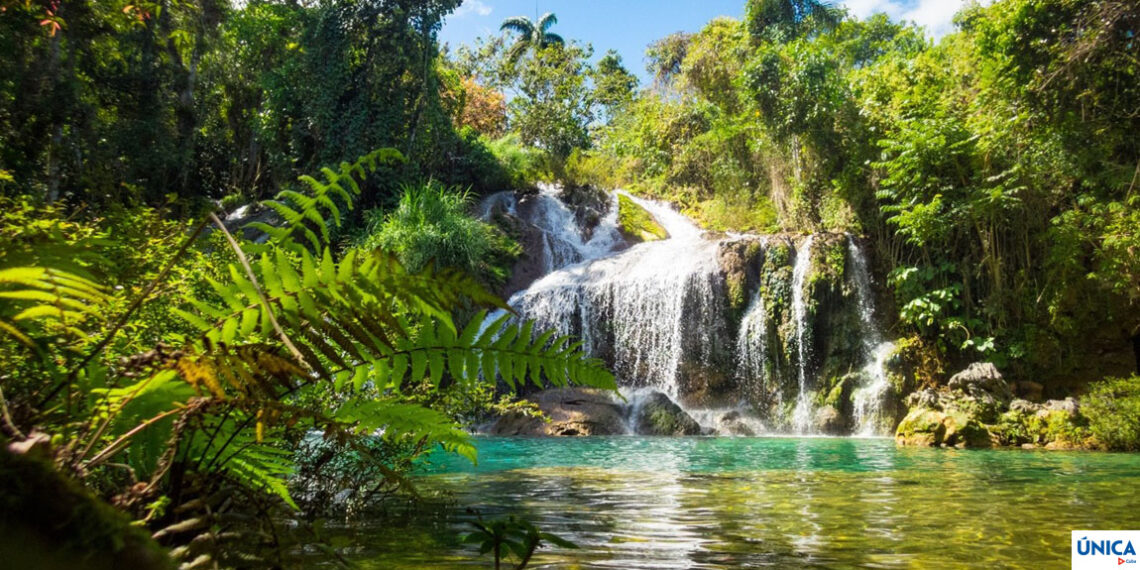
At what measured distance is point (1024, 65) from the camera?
36.7ft

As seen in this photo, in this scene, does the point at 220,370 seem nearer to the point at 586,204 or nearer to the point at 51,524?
the point at 51,524

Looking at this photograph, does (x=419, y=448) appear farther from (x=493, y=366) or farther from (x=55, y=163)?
(x=55, y=163)

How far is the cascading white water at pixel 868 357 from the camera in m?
11.7

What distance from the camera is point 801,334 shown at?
12766 millimetres

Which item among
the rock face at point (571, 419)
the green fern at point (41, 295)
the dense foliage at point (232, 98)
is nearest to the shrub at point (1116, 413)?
the rock face at point (571, 419)

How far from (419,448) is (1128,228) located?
38.4 ft

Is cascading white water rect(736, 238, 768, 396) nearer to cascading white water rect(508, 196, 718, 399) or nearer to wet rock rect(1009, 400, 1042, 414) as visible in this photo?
cascading white water rect(508, 196, 718, 399)

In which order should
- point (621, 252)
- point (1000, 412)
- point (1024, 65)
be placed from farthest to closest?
1. point (621, 252)
2. point (1024, 65)
3. point (1000, 412)

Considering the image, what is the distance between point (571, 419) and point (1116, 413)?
7438 millimetres

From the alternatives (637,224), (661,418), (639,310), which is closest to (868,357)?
(661,418)

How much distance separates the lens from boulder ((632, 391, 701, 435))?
11.2 m

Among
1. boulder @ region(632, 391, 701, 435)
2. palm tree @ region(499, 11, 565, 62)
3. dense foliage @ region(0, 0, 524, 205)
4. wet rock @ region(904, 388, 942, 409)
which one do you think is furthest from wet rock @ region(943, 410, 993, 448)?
palm tree @ region(499, 11, 565, 62)

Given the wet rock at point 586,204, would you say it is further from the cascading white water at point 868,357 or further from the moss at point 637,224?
the cascading white water at point 868,357

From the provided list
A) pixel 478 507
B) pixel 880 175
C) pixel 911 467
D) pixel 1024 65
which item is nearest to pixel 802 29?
pixel 880 175
